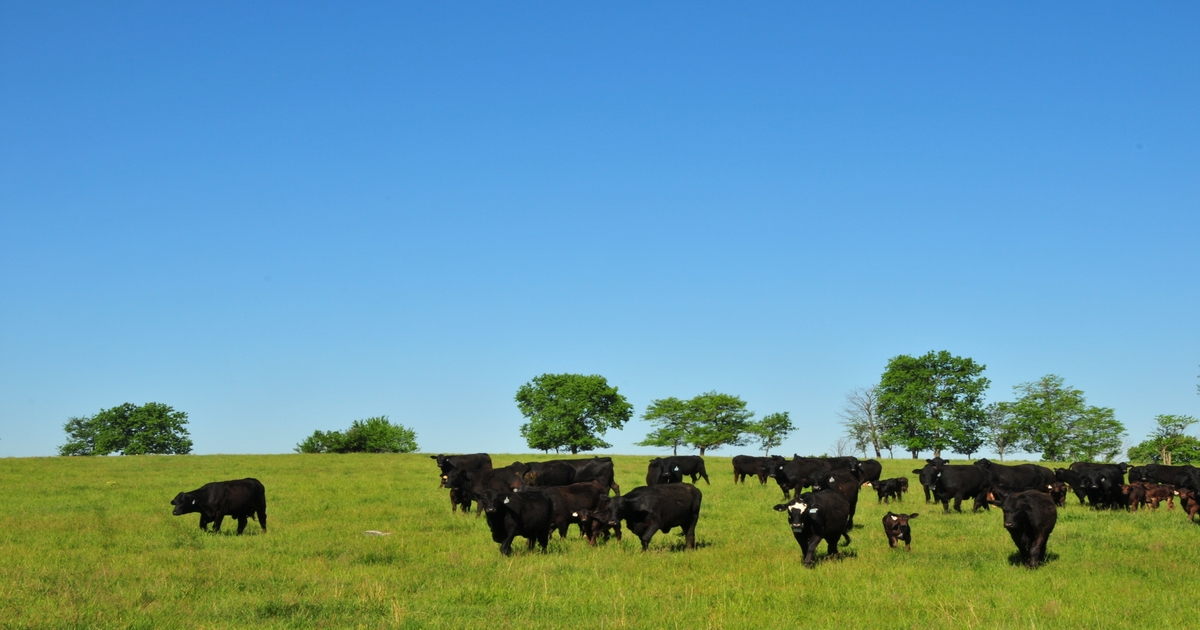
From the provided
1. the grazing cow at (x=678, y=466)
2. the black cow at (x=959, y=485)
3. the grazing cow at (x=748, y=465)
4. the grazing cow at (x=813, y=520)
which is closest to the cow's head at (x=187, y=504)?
the grazing cow at (x=813, y=520)

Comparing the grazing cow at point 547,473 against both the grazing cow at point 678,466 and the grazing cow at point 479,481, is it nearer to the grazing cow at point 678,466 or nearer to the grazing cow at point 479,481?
the grazing cow at point 479,481

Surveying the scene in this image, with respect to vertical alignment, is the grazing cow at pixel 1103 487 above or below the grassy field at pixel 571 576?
above

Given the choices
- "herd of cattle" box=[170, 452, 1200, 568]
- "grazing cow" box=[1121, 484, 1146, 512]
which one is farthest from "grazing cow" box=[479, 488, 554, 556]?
"grazing cow" box=[1121, 484, 1146, 512]

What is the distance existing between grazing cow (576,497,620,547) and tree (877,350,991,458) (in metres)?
67.4

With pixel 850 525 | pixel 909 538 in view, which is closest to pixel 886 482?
pixel 850 525

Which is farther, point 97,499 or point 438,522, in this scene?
point 97,499

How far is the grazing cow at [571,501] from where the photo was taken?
19.1 meters

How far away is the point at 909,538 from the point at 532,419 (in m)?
82.7

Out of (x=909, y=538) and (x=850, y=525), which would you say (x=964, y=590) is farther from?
(x=850, y=525)

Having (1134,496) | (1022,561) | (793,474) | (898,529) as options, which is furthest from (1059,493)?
(1022,561)

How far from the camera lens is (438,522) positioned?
23719 millimetres

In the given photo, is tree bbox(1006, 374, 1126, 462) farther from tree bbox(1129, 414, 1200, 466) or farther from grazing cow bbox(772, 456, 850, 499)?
grazing cow bbox(772, 456, 850, 499)

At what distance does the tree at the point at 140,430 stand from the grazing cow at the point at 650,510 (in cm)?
10246

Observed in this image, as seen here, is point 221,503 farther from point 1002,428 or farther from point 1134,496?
point 1002,428
